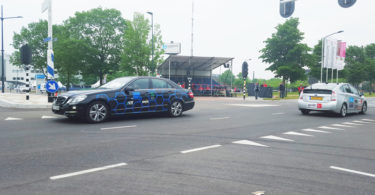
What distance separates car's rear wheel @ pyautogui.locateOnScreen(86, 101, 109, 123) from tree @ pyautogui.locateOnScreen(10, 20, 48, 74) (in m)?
46.3

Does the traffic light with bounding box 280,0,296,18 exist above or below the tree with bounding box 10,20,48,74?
below

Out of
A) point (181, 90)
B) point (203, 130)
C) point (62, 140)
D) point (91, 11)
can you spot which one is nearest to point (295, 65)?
point (91, 11)

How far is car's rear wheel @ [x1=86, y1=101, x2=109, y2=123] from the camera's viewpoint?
8.84 meters

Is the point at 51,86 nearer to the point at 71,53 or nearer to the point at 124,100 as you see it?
the point at 124,100

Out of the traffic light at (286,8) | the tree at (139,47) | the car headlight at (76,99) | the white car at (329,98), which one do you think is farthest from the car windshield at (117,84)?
the tree at (139,47)

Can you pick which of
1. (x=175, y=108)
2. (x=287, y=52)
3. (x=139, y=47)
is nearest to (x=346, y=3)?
(x=175, y=108)

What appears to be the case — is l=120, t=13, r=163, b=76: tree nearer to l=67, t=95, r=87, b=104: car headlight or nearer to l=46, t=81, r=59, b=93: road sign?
l=46, t=81, r=59, b=93: road sign

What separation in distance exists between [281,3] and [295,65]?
32.9m

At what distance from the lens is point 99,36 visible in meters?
43.2

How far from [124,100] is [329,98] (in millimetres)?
8867

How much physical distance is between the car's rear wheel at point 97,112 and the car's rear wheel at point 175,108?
2662 mm

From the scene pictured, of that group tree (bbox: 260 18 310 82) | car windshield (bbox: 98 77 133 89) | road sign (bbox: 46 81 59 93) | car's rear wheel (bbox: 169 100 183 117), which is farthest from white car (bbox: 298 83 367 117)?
tree (bbox: 260 18 310 82)

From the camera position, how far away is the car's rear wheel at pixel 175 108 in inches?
437

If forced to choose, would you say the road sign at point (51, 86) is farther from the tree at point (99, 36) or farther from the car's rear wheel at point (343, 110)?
the tree at point (99, 36)
